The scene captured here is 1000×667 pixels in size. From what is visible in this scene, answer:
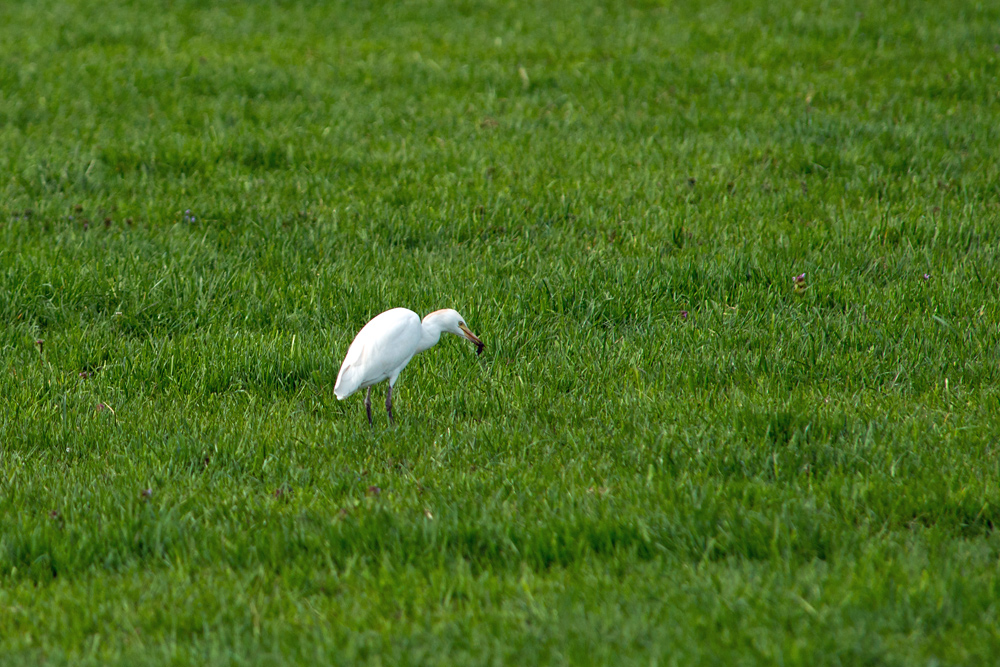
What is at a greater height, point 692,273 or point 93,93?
point 93,93

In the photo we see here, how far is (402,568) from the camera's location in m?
3.40

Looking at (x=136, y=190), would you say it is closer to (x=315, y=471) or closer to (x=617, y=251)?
(x=617, y=251)

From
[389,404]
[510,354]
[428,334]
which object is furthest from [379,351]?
[510,354]

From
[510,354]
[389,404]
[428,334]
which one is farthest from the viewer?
[510,354]

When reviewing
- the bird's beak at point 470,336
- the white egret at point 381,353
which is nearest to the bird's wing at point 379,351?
the white egret at point 381,353

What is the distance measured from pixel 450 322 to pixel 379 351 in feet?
1.67

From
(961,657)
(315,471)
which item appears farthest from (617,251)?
(961,657)

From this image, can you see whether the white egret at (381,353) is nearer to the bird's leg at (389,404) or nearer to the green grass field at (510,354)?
the bird's leg at (389,404)

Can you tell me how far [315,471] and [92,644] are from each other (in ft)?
4.10

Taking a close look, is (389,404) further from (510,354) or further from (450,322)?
(510,354)

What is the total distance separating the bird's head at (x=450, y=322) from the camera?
4828 mm

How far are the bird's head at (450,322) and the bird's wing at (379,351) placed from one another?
177 millimetres

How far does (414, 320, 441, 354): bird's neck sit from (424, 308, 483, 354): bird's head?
0.02 metres

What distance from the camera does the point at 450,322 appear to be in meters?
4.84
